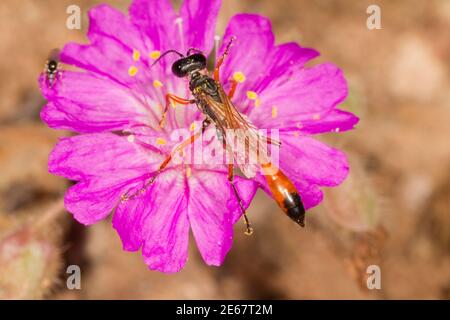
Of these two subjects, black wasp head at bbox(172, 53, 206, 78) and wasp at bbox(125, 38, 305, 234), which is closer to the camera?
wasp at bbox(125, 38, 305, 234)

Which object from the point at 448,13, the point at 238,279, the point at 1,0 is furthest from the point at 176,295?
the point at 448,13

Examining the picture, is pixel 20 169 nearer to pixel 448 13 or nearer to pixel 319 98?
pixel 319 98

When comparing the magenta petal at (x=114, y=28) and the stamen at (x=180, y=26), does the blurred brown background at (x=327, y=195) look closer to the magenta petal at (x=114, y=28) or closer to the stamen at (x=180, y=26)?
the stamen at (x=180, y=26)

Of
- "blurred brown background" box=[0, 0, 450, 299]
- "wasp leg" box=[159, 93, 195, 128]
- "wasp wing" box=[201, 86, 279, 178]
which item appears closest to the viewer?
"wasp wing" box=[201, 86, 279, 178]

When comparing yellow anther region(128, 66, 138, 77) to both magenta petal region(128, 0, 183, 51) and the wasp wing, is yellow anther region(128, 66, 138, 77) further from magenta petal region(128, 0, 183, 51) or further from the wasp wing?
the wasp wing

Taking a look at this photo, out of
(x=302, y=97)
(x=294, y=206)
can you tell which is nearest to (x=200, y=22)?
(x=302, y=97)

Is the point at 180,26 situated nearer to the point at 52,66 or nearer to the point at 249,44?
the point at 249,44

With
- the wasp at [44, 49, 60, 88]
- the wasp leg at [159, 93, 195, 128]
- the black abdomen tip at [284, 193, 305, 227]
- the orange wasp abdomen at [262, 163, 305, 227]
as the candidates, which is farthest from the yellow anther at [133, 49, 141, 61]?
the black abdomen tip at [284, 193, 305, 227]
